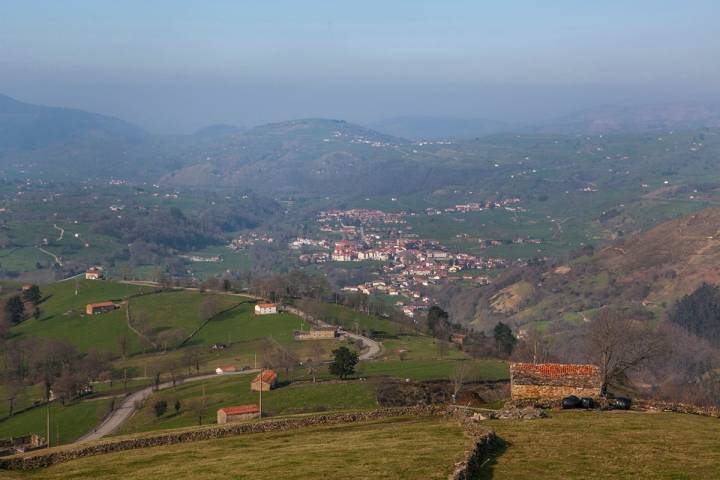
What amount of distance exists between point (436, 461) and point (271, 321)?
78980mm

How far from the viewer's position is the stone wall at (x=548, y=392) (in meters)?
33.3

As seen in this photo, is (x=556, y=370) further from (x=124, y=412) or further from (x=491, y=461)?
(x=124, y=412)

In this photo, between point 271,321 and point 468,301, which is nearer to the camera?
point 271,321

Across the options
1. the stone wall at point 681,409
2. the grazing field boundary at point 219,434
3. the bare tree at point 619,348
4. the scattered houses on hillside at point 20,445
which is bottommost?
the scattered houses on hillside at point 20,445

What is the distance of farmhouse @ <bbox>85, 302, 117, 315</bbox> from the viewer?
344 feet

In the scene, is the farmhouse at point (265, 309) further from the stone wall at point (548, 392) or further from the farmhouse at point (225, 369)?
the stone wall at point (548, 392)

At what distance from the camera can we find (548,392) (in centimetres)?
3353

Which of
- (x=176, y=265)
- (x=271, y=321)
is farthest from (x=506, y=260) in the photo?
(x=271, y=321)

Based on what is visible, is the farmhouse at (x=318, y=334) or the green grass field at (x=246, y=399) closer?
the green grass field at (x=246, y=399)

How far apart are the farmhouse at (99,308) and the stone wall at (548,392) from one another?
270 ft

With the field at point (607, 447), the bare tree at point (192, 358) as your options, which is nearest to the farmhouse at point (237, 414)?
the field at point (607, 447)

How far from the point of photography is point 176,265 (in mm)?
192625

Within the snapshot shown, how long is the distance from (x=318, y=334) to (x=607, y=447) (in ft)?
236

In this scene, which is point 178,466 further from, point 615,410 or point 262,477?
point 615,410
